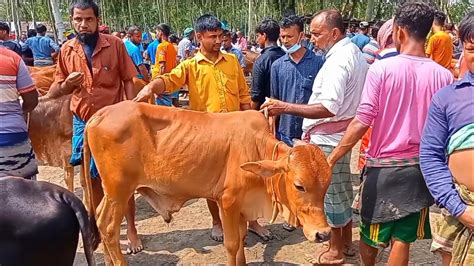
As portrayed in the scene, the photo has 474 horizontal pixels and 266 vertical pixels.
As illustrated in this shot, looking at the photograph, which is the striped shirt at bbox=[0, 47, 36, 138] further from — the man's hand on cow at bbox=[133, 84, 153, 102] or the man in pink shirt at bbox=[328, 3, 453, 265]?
the man in pink shirt at bbox=[328, 3, 453, 265]

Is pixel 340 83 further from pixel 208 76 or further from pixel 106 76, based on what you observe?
pixel 106 76

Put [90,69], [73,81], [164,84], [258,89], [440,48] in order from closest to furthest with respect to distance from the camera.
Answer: [73,81], [164,84], [90,69], [258,89], [440,48]

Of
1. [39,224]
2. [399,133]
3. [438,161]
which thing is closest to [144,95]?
[39,224]

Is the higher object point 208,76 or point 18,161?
point 208,76

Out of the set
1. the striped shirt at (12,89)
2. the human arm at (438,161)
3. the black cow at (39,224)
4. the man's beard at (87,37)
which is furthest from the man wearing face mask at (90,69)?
the human arm at (438,161)

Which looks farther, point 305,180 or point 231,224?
point 231,224

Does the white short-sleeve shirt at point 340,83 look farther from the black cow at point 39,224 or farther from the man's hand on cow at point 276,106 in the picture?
the black cow at point 39,224

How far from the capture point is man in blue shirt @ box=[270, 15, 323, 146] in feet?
14.7

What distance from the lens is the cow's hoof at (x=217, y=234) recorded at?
4.77 metres

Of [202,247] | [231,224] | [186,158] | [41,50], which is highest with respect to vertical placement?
[186,158]

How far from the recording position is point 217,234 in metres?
4.78

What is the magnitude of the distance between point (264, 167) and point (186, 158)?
27.4 inches

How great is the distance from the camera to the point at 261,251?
4.55 m

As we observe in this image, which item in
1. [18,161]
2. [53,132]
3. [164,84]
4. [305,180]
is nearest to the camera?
[305,180]
